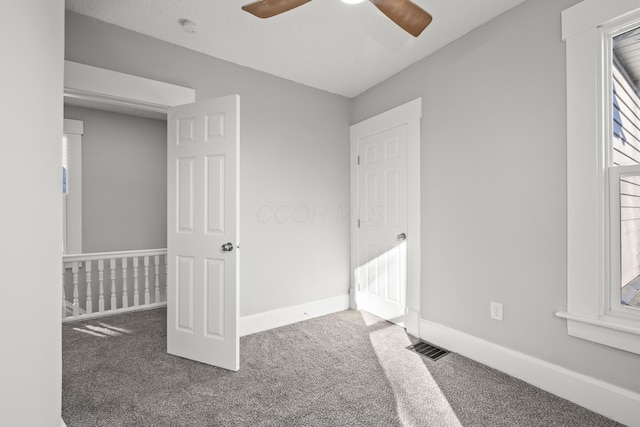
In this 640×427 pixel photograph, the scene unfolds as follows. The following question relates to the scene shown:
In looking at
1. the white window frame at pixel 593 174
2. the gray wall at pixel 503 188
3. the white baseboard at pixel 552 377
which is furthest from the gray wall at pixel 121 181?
the white window frame at pixel 593 174

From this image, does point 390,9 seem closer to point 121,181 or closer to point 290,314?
point 290,314

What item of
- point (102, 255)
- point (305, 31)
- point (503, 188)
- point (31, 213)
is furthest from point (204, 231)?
point (503, 188)

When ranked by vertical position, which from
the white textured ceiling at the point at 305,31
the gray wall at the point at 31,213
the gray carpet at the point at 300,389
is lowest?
the gray carpet at the point at 300,389

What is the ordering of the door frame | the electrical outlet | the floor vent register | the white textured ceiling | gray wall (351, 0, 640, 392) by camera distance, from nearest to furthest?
gray wall (351, 0, 640, 392) < the white textured ceiling < the electrical outlet < the floor vent register < the door frame

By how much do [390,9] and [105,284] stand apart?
187 inches

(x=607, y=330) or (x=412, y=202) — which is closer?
(x=607, y=330)

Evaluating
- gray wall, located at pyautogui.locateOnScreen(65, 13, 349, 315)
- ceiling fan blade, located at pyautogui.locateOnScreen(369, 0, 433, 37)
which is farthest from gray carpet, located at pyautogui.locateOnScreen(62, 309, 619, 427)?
ceiling fan blade, located at pyautogui.locateOnScreen(369, 0, 433, 37)

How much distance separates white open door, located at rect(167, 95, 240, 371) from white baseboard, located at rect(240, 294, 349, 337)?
591 mm

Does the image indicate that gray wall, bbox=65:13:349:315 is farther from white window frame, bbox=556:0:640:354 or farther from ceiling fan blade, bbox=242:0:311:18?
white window frame, bbox=556:0:640:354

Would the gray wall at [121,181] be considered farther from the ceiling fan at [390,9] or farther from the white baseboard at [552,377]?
the white baseboard at [552,377]

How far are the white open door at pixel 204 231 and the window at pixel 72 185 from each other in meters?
2.43

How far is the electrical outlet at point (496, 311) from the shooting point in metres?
2.23

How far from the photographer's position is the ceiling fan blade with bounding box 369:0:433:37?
149 centimetres

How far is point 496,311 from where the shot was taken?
2250 mm
